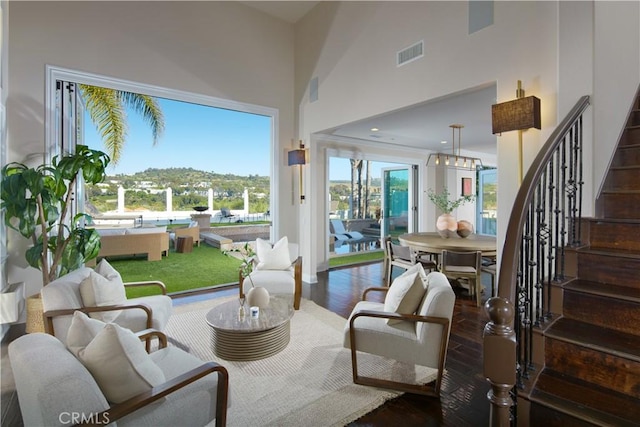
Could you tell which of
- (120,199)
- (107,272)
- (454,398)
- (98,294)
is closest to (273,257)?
(107,272)

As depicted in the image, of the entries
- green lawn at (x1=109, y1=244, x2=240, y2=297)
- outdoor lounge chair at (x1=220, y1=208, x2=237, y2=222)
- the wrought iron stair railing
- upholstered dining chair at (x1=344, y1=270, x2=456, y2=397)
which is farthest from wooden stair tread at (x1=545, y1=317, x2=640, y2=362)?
outdoor lounge chair at (x1=220, y1=208, x2=237, y2=222)

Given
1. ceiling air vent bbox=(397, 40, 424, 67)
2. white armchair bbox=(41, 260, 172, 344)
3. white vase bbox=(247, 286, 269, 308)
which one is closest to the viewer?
white armchair bbox=(41, 260, 172, 344)

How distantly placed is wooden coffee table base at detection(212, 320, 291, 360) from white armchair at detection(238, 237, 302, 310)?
973mm

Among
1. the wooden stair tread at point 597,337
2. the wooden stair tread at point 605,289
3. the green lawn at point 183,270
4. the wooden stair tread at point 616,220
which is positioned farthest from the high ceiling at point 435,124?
the green lawn at point 183,270

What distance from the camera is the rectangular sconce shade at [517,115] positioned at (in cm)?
262

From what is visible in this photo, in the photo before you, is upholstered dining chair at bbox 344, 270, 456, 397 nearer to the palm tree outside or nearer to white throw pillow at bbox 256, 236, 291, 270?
white throw pillow at bbox 256, 236, 291, 270

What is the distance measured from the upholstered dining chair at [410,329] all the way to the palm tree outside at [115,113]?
17.3 feet

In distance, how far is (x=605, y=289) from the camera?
1.93 meters

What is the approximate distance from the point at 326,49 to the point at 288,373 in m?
4.75

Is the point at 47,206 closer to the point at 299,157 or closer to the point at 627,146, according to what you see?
the point at 299,157

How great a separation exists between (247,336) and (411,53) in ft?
11.7

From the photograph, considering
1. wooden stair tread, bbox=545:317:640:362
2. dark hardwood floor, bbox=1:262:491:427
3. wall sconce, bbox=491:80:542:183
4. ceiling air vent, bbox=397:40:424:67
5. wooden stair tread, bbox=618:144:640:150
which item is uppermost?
ceiling air vent, bbox=397:40:424:67

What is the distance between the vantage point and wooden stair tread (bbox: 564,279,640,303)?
5.92 ft

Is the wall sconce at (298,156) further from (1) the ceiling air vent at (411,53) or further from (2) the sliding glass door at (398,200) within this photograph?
(2) the sliding glass door at (398,200)
